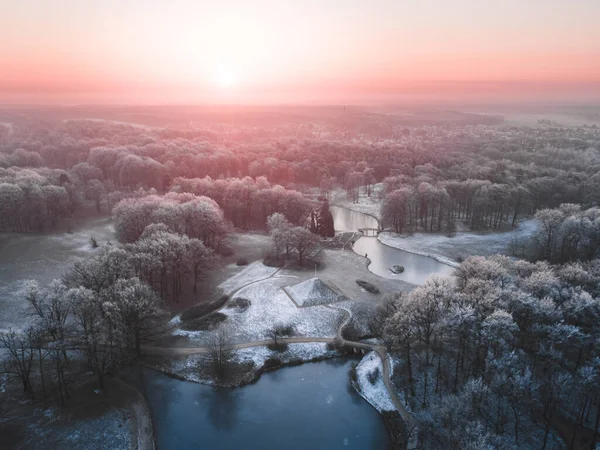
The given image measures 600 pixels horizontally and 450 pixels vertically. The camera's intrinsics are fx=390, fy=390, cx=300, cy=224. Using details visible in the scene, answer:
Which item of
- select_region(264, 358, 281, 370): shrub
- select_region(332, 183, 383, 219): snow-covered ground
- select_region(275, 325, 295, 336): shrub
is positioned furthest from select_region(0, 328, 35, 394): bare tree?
select_region(332, 183, 383, 219): snow-covered ground

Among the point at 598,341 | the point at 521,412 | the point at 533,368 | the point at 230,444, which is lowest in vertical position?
the point at 230,444

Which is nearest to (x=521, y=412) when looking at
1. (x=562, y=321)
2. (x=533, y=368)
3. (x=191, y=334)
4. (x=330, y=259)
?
(x=533, y=368)

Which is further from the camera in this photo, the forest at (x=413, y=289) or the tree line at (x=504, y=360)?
the forest at (x=413, y=289)

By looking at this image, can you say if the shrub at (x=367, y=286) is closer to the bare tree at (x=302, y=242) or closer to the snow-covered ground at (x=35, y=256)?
the bare tree at (x=302, y=242)

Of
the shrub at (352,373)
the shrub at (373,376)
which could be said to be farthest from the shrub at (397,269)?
the shrub at (373,376)

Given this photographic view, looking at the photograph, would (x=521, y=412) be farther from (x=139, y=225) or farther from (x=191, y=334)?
(x=139, y=225)

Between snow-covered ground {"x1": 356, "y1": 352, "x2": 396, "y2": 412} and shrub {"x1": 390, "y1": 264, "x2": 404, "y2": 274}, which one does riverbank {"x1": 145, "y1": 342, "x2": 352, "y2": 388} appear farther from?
shrub {"x1": 390, "y1": 264, "x2": 404, "y2": 274}
